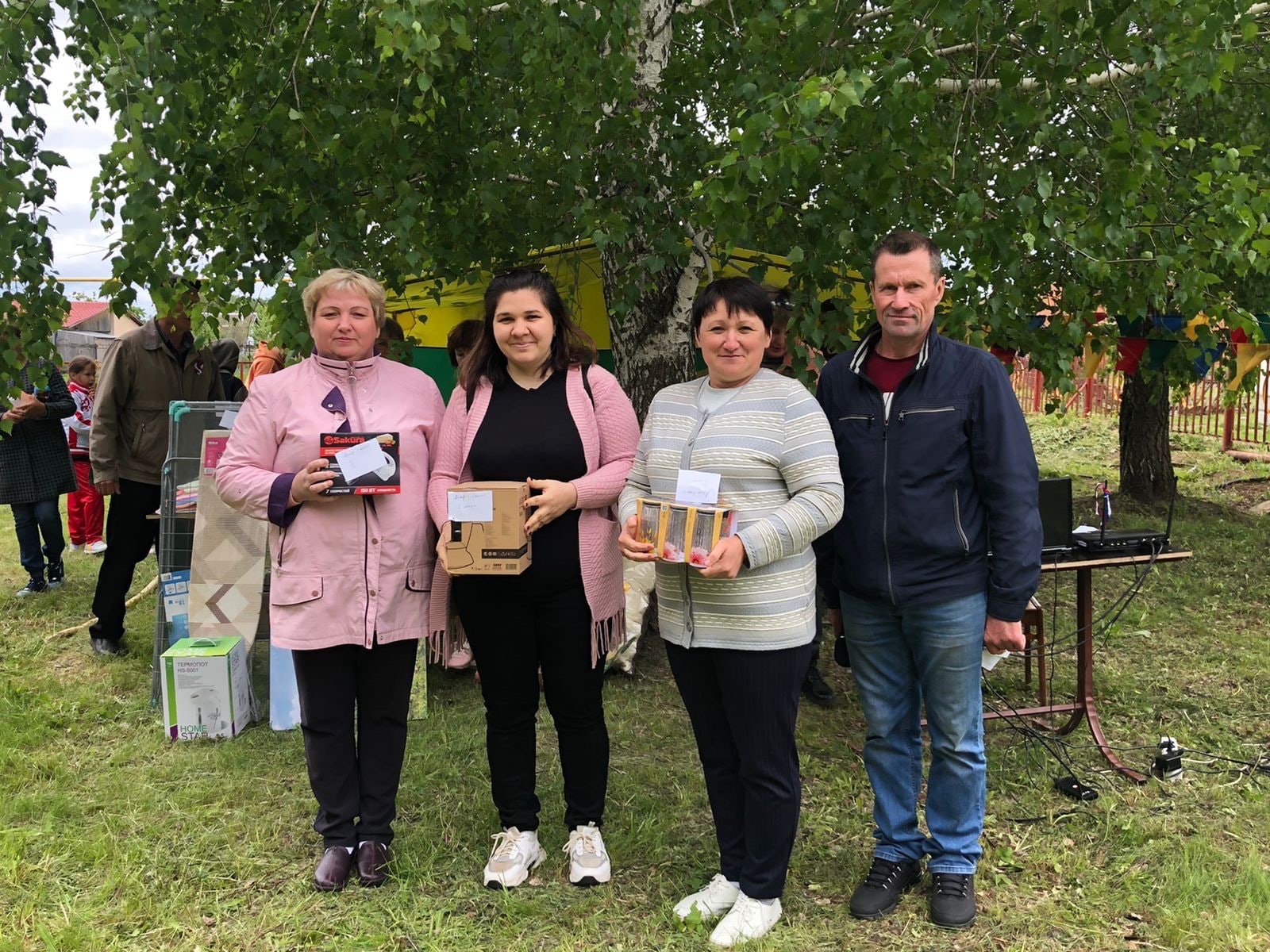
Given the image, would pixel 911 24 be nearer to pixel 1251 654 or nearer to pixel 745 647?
pixel 745 647

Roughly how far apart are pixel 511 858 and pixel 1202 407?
15990 millimetres

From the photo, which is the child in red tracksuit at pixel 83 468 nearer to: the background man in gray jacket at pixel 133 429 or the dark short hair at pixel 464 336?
the background man in gray jacket at pixel 133 429

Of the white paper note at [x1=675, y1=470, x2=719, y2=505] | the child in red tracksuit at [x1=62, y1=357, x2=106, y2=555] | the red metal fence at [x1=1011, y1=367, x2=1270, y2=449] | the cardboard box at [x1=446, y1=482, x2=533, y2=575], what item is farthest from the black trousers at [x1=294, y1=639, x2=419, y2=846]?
the red metal fence at [x1=1011, y1=367, x2=1270, y2=449]

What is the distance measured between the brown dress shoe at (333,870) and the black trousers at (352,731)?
3cm

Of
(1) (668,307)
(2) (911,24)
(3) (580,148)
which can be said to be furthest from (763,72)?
(1) (668,307)

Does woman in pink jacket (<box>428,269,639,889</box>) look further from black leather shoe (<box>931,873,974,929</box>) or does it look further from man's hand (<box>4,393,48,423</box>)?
man's hand (<box>4,393,48,423</box>)

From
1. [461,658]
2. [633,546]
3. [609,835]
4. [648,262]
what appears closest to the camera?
[633,546]

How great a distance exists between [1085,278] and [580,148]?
6.68 feet

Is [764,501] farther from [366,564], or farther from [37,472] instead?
[37,472]

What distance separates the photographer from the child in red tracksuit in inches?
305

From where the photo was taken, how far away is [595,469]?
2650 millimetres

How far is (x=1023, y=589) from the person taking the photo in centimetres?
239

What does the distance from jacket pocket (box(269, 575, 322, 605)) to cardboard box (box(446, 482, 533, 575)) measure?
1.48 ft

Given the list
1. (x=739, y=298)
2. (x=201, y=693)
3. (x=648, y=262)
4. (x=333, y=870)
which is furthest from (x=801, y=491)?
(x=201, y=693)
